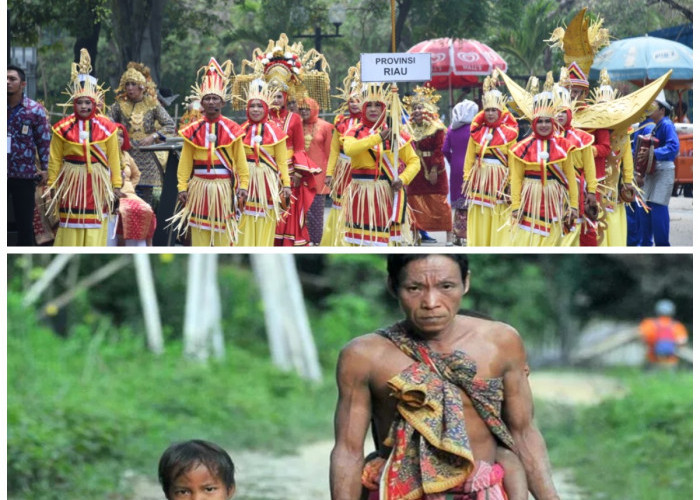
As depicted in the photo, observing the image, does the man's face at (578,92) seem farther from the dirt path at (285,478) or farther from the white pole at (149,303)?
the white pole at (149,303)

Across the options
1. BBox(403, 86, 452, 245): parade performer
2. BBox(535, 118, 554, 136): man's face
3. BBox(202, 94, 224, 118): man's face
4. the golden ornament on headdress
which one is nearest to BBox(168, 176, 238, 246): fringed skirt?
BBox(202, 94, 224, 118): man's face

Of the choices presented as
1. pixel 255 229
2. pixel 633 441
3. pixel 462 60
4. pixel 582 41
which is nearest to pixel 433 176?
pixel 582 41

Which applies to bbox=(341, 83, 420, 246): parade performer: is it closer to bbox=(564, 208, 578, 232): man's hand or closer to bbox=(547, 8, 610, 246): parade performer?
bbox=(564, 208, 578, 232): man's hand

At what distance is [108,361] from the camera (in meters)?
9.84

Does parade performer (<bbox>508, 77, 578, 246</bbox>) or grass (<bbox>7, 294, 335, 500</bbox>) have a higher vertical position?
parade performer (<bbox>508, 77, 578, 246</bbox>)

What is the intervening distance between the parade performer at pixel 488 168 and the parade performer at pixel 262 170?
132 centimetres

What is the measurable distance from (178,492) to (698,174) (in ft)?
23.4

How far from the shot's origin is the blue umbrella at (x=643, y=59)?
16375 mm

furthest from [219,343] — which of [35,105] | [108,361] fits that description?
[35,105]

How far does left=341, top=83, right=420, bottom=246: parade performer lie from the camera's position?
29.4ft

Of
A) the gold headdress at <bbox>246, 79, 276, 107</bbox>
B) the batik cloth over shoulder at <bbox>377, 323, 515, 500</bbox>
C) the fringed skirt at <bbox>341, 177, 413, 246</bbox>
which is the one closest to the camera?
the batik cloth over shoulder at <bbox>377, 323, 515, 500</bbox>

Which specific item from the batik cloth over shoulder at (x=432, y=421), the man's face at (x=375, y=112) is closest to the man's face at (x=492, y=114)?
the man's face at (x=375, y=112)

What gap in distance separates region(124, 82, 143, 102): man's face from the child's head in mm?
6204

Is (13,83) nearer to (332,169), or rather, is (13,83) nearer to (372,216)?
(332,169)
